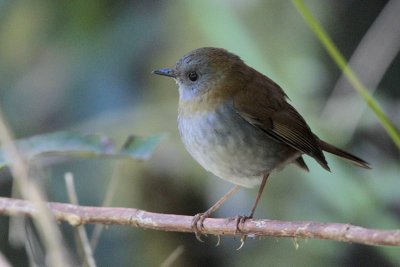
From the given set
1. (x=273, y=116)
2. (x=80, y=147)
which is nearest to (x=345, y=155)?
(x=273, y=116)

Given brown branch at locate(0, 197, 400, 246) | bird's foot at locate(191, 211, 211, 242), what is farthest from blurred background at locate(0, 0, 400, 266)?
brown branch at locate(0, 197, 400, 246)

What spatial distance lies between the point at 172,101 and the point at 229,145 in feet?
5.60

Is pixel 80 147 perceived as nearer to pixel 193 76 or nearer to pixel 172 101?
pixel 193 76

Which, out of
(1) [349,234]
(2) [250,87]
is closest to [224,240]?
(2) [250,87]

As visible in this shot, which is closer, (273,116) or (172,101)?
(273,116)

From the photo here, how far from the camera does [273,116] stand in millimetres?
3506

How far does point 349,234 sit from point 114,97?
3057 mm

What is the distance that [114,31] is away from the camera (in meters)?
5.06

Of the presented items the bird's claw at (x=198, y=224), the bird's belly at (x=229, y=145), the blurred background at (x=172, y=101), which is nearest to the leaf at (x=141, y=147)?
the bird's belly at (x=229, y=145)

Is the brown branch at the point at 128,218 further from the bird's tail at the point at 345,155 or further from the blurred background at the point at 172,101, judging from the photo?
the blurred background at the point at 172,101

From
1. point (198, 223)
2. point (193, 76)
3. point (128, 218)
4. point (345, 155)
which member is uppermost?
point (193, 76)

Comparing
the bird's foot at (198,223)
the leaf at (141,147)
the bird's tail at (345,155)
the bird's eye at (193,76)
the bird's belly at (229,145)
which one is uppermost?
the bird's eye at (193,76)

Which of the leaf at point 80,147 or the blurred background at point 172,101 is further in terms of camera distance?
the blurred background at point 172,101

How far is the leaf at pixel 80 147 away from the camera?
3.14 meters
